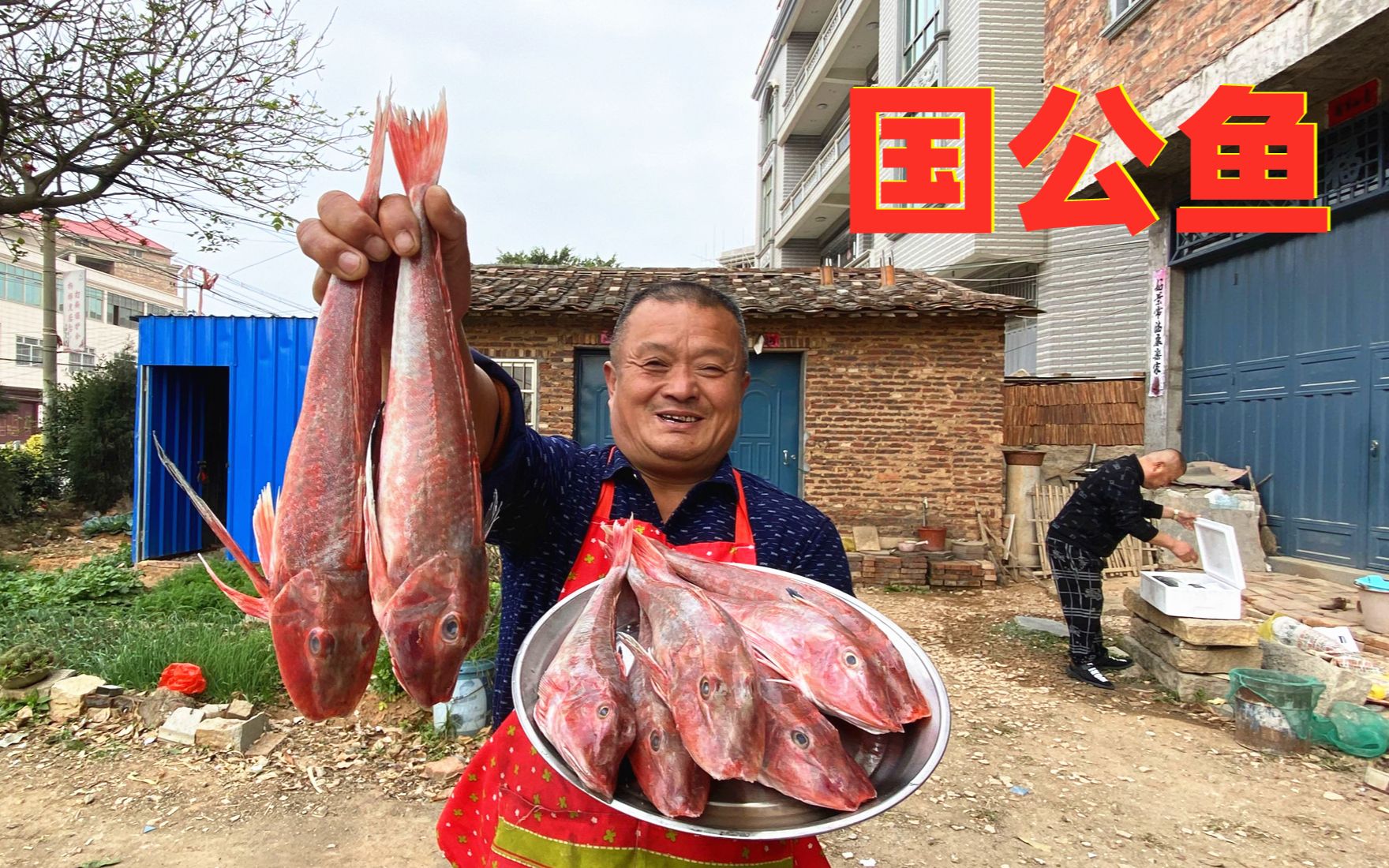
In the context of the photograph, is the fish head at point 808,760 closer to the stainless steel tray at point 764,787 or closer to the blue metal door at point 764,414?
the stainless steel tray at point 764,787

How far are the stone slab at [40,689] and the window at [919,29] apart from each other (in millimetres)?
17098

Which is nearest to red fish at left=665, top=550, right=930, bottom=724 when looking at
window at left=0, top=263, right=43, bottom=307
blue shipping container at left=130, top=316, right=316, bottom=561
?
blue shipping container at left=130, top=316, right=316, bottom=561

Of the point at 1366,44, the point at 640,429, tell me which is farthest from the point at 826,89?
the point at 640,429

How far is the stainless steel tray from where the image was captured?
116 cm

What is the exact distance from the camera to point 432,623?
1.21 metres

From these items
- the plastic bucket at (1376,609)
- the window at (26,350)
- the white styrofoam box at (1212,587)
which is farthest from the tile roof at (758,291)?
the window at (26,350)

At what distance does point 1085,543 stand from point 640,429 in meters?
5.83

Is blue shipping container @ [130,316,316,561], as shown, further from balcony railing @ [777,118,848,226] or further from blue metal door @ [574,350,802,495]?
balcony railing @ [777,118,848,226]

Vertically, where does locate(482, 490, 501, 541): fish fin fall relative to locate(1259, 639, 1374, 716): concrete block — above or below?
above

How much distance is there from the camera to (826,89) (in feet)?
78.7

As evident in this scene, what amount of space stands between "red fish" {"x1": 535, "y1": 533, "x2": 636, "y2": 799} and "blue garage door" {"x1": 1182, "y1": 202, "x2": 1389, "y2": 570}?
372 inches

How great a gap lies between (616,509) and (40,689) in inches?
218

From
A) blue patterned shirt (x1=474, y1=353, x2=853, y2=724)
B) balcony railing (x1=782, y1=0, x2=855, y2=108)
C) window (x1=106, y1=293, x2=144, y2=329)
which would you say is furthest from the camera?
window (x1=106, y1=293, x2=144, y2=329)

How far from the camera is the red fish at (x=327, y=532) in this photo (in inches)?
48.9
